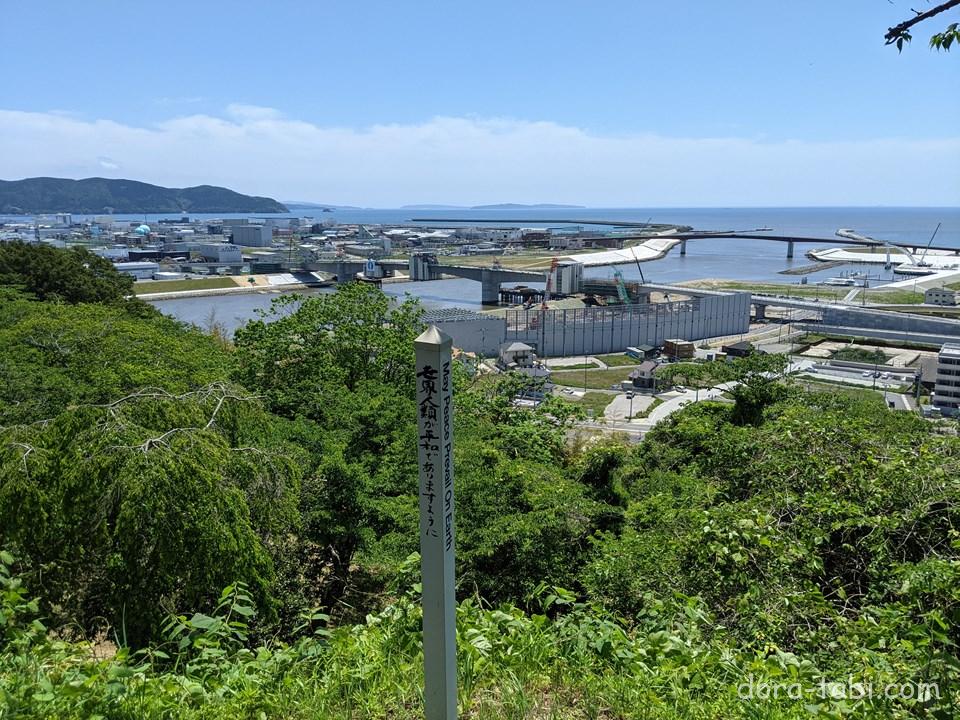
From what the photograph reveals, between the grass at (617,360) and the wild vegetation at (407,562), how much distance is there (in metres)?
23.7

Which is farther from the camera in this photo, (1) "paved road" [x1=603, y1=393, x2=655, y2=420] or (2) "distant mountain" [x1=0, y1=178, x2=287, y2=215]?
(2) "distant mountain" [x1=0, y1=178, x2=287, y2=215]

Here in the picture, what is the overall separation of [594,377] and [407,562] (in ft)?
85.0

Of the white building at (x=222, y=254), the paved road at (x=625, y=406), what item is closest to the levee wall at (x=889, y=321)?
the paved road at (x=625, y=406)

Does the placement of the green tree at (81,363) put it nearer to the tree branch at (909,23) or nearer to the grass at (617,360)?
the tree branch at (909,23)

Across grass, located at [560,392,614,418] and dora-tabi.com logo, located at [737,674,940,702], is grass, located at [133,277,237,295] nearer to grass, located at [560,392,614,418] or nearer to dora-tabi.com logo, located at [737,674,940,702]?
grass, located at [560,392,614,418]

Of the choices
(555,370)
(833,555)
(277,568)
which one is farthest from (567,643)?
(555,370)

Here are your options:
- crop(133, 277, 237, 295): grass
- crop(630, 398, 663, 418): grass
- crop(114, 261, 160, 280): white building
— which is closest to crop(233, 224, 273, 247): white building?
crop(114, 261, 160, 280): white building

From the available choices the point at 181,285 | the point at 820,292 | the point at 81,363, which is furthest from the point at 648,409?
the point at 181,285

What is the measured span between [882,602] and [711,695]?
1642mm

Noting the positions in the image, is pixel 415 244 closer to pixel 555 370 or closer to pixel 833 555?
pixel 555 370

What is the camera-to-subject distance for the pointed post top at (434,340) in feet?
5.91

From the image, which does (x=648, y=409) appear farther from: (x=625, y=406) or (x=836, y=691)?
(x=836, y=691)

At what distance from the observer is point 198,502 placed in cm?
384

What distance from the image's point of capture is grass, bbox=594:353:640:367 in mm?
31906
